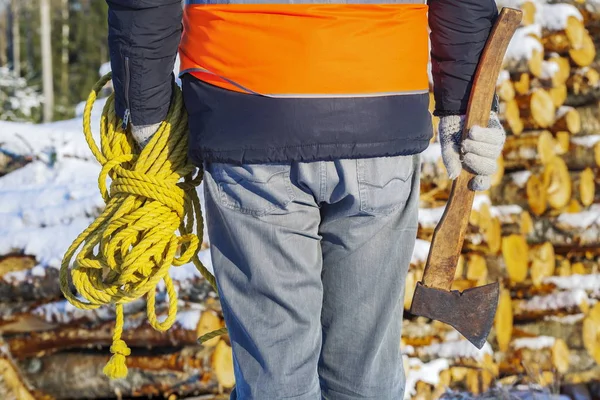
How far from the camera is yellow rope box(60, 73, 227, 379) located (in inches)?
67.0

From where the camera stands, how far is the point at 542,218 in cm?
451

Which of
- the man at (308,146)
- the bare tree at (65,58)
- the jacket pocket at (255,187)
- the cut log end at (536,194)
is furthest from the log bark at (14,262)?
the bare tree at (65,58)

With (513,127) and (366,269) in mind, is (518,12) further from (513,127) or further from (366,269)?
(513,127)

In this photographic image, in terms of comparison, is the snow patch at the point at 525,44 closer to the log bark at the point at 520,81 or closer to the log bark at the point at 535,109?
the log bark at the point at 520,81

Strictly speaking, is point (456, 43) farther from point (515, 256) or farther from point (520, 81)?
point (520, 81)

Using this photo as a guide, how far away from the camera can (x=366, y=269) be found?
1666 millimetres

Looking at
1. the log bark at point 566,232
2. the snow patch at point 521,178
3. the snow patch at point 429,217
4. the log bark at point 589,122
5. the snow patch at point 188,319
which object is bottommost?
the log bark at point 566,232

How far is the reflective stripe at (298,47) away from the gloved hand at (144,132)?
0.23m

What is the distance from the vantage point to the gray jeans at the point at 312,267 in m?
1.54

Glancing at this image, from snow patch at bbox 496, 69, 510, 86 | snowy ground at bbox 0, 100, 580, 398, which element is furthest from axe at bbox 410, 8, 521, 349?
snow patch at bbox 496, 69, 510, 86

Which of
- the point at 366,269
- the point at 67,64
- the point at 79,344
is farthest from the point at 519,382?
the point at 67,64

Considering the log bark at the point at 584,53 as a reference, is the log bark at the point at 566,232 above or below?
below

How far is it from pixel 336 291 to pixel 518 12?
871 mm

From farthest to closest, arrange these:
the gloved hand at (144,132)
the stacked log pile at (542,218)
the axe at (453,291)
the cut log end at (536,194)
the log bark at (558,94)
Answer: the log bark at (558,94) < the cut log end at (536,194) < the stacked log pile at (542,218) < the axe at (453,291) < the gloved hand at (144,132)
